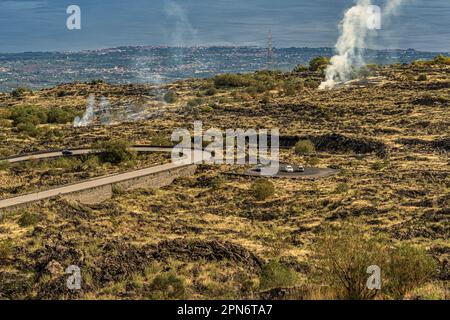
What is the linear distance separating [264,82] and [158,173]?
77.4 m

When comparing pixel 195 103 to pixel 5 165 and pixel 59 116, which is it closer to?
pixel 59 116

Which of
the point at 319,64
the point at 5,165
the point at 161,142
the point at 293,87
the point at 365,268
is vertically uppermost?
the point at 319,64

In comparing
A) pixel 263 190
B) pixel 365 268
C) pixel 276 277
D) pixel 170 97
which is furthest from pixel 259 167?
pixel 170 97

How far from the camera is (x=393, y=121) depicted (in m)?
68.1

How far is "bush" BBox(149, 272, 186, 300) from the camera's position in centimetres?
1778

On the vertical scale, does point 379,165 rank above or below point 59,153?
above

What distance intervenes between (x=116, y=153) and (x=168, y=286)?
34562 millimetres

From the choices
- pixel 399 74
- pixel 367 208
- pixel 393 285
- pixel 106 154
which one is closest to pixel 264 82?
pixel 399 74

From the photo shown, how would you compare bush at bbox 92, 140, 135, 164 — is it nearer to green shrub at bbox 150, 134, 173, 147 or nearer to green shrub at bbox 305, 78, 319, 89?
green shrub at bbox 150, 134, 173, 147

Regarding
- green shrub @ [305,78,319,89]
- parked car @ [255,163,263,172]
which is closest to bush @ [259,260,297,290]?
parked car @ [255,163,263,172]

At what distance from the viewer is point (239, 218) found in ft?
113

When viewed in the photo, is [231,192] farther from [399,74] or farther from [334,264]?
[399,74]

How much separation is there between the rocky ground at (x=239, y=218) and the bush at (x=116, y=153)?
704cm

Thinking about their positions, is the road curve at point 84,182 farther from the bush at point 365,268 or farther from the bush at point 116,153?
the bush at point 365,268
